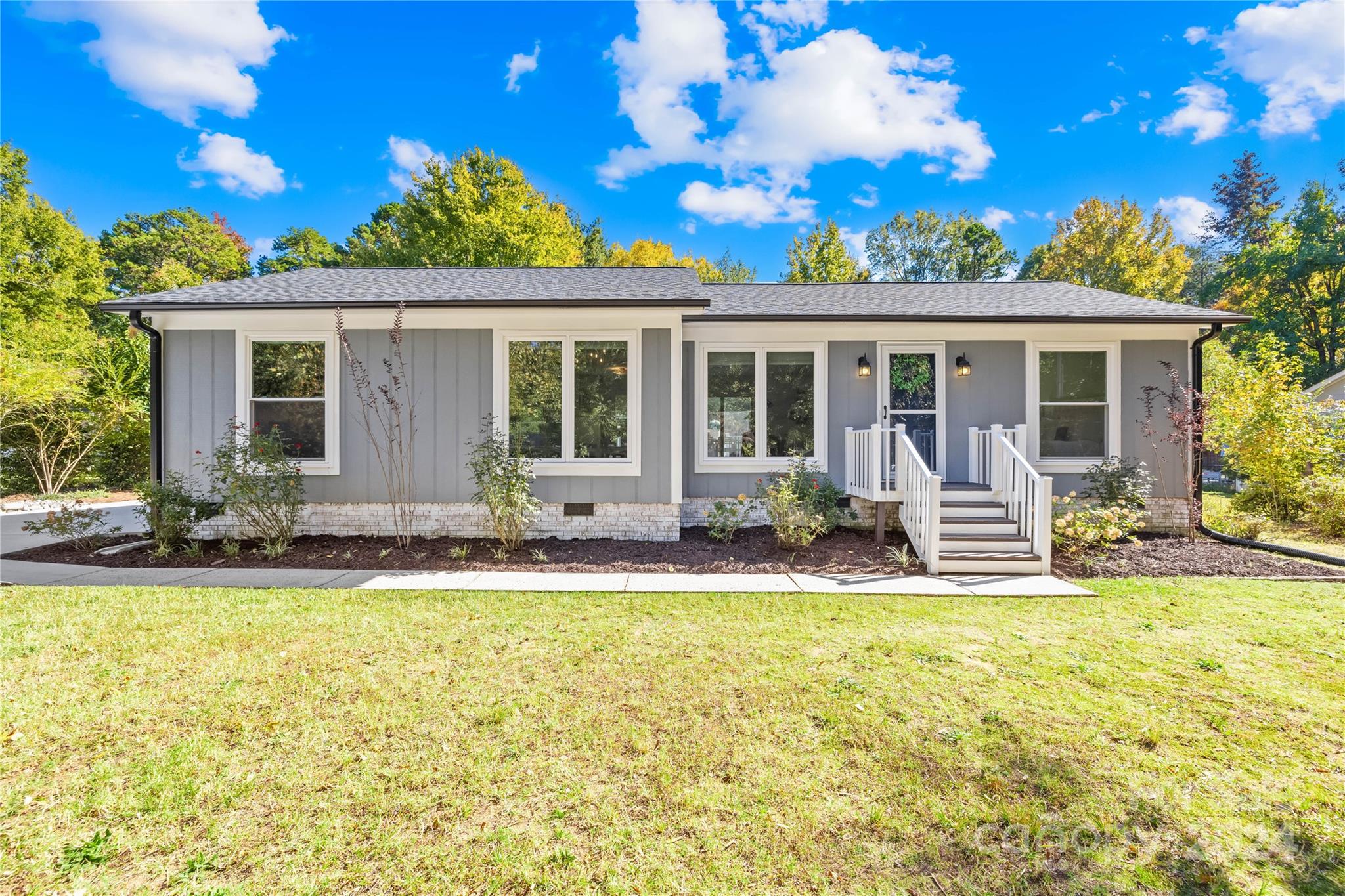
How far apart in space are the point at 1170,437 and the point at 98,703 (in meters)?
10.9

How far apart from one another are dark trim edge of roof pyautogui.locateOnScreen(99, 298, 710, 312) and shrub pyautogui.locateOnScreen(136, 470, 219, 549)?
2.16 m

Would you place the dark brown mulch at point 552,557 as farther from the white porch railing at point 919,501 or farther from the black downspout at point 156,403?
the black downspout at point 156,403

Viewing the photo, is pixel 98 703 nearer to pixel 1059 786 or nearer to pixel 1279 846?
pixel 1059 786

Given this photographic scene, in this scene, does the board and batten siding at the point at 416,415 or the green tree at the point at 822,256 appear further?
the green tree at the point at 822,256

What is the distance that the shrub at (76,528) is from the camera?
21.1 feet

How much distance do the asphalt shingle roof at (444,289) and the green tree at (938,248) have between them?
24.3 metres

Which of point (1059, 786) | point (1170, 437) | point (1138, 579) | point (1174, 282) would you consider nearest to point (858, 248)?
point (1174, 282)

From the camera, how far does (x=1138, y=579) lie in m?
5.45

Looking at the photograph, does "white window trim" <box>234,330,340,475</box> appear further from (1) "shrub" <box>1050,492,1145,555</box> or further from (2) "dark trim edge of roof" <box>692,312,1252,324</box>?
(1) "shrub" <box>1050,492,1145,555</box>

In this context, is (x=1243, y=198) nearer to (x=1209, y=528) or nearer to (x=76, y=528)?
(x=1209, y=528)

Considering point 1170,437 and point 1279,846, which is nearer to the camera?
point 1279,846

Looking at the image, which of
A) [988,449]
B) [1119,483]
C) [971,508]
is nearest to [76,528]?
[971,508]

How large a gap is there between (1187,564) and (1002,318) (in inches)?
142

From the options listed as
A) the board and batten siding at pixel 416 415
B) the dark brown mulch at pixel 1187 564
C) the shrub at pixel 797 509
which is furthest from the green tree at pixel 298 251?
the dark brown mulch at pixel 1187 564
